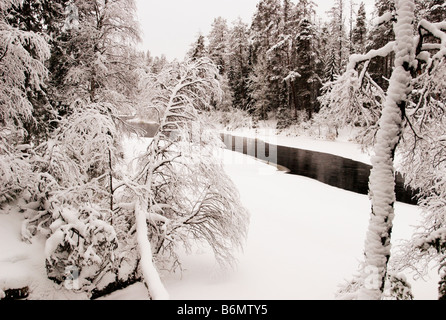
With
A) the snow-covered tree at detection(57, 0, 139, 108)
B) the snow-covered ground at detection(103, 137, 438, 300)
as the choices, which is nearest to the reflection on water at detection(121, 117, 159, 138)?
the snow-covered tree at detection(57, 0, 139, 108)

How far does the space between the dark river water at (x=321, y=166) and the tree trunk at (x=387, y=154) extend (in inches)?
323

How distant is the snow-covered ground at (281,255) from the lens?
5.85 metres

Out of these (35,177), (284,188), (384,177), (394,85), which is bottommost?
(284,188)

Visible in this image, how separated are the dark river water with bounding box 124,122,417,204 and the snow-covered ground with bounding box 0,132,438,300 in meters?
2.19

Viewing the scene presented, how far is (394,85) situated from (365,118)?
3.00 ft

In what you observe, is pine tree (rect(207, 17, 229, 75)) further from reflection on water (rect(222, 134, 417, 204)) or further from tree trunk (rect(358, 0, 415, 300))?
tree trunk (rect(358, 0, 415, 300))

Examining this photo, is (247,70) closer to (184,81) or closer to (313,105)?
(313,105)

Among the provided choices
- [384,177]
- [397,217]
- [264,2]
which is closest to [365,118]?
[384,177]

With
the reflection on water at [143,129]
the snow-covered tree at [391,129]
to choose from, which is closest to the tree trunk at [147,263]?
the reflection on water at [143,129]

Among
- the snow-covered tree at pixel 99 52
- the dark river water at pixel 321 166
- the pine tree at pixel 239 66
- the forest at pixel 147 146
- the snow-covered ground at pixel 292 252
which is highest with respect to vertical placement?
the pine tree at pixel 239 66

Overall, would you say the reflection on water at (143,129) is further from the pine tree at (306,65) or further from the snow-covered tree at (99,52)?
the pine tree at (306,65)

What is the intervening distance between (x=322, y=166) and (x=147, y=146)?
18557 millimetres

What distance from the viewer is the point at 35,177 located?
20.9 feet

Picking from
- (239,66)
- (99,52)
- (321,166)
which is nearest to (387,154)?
(99,52)
